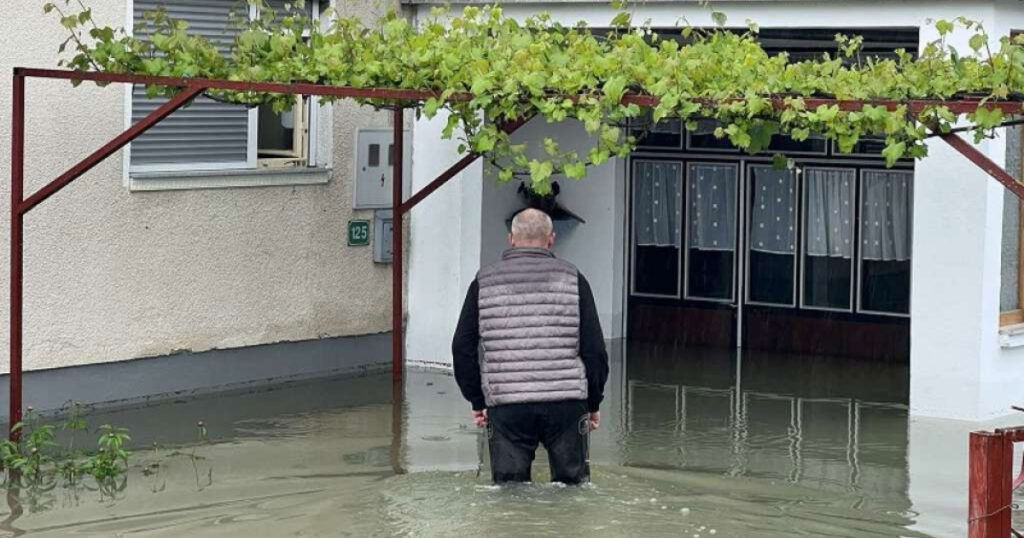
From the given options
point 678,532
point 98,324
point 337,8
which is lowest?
point 678,532

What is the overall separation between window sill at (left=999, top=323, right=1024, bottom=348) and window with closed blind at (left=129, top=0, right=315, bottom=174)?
556 cm

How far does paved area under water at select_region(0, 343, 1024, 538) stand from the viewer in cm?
956

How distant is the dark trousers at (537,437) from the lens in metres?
9.46

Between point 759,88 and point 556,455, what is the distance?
214 cm

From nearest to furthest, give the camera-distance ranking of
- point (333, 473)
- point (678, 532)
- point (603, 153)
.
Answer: point (678, 532)
point (603, 153)
point (333, 473)

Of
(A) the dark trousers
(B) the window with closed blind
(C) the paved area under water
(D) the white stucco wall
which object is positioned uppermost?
(B) the window with closed blind

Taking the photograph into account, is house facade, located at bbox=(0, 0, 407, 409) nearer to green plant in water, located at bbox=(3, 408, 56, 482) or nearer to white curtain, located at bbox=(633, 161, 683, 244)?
green plant in water, located at bbox=(3, 408, 56, 482)

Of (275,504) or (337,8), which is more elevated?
(337,8)

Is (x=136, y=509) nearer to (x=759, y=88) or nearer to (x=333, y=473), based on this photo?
(x=333, y=473)

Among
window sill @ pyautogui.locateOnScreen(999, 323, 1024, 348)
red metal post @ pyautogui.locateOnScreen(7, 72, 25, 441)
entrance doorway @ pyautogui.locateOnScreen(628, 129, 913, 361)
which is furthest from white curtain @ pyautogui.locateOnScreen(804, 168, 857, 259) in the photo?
red metal post @ pyautogui.locateOnScreen(7, 72, 25, 441)

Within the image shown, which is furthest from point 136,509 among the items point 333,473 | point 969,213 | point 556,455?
point 969,213

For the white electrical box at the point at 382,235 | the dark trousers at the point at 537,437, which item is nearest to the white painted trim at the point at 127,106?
the white electrical box at the point at 382,235

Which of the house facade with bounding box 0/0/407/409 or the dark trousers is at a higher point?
the house facade with bounding box 0/0/407/409

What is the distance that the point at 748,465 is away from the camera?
1162 centimetres
